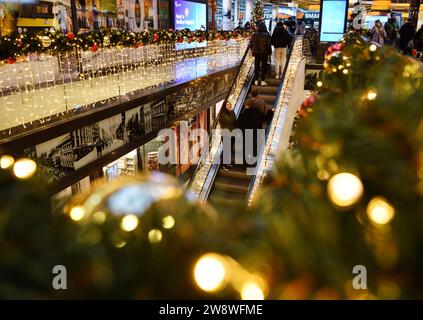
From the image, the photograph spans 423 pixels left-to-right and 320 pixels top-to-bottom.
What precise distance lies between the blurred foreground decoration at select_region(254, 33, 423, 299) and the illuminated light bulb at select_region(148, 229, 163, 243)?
0.93ft

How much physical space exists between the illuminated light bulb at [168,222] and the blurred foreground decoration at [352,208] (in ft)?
0.86

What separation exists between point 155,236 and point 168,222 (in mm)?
58

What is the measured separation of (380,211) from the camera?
100cm

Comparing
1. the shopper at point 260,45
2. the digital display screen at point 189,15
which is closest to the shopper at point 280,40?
the shopper at point 260,45

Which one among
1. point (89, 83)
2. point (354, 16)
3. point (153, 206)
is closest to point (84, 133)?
point (89, 83)

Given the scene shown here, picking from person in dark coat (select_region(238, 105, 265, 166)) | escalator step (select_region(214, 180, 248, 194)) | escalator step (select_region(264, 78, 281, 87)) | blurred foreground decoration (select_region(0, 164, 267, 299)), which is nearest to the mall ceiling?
escalator step (select_region(264, 78, 281, 87))

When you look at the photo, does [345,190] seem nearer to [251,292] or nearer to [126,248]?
[251,292]

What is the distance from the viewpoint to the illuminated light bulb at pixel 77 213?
3.88ft

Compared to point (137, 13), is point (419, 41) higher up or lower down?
lower down

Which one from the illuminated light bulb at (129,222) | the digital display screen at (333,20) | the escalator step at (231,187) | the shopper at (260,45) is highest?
the digital display screen at (333,20)

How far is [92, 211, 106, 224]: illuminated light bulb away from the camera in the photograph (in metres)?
1.08

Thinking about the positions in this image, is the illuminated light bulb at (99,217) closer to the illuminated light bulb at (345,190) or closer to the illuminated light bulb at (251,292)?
the illuminated light bulb at (251,292)

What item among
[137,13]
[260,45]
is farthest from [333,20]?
[137,13]

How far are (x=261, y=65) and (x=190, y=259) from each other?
34.1ft
